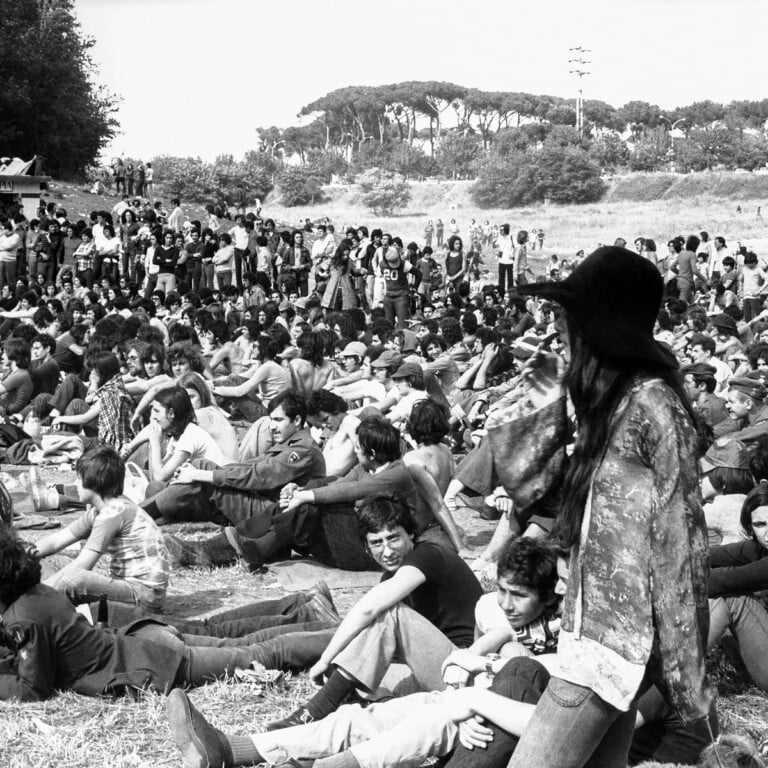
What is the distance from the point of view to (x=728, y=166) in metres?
67.4

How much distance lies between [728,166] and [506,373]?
201 ft

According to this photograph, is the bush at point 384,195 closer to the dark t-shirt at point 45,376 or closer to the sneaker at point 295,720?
the dark t-shirt at point 45,376

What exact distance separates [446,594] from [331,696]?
0.65m

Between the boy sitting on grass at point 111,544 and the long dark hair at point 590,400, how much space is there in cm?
319

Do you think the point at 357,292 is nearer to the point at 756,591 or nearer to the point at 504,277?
the point at 504,277

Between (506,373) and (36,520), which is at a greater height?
(506,373)

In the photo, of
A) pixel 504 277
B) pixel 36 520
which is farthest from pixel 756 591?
pixel 504 277

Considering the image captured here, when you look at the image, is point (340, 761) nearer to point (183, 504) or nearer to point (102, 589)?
point (102, 589)

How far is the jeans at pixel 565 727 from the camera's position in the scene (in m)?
2.81

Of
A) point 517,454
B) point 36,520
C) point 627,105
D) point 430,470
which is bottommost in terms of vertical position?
point 36,520

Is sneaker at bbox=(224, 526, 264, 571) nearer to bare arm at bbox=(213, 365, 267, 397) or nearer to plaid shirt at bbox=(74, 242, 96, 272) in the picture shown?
bare arm at bbox=(213, 365, 267, 397)

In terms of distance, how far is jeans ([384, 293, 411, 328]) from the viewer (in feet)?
57.9

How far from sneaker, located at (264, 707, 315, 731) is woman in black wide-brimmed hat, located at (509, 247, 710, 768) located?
64.2 inches

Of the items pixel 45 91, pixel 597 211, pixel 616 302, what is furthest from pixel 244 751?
pixel 597 211
